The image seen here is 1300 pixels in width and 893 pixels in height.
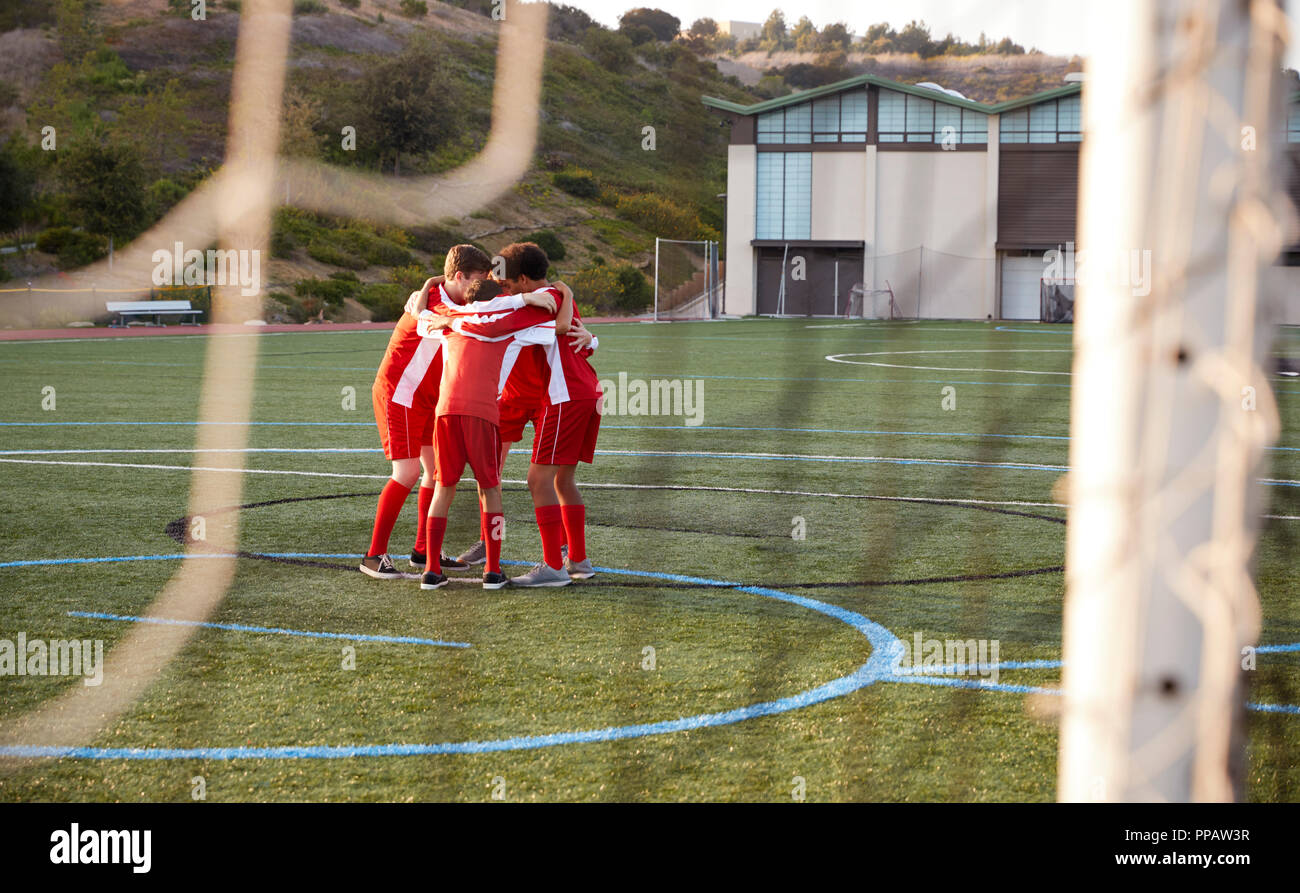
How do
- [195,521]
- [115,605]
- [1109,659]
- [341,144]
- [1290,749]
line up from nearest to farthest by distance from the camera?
[1109,659]
[1290,749]
[115,605]
[195,521]
[341,144]

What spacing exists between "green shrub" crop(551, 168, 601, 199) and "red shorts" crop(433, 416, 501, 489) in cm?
7021

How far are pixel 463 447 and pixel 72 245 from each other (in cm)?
4468

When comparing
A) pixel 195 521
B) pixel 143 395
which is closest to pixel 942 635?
pixel 195 521

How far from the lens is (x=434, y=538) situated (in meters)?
6.59

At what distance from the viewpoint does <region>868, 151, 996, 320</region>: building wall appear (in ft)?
162

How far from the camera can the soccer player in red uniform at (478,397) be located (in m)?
6.44

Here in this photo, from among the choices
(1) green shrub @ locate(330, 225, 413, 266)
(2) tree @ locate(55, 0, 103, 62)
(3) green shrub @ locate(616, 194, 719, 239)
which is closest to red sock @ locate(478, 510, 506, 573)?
(1) green shrub @ locate(330, 225, 413, 266)

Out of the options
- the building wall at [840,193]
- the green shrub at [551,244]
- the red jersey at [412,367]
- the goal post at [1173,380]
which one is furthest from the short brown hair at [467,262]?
the green shrub at [551,244]

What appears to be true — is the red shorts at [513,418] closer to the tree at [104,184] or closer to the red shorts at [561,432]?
the red shorts at [561,432]

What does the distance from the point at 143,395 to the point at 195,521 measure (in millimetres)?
9361

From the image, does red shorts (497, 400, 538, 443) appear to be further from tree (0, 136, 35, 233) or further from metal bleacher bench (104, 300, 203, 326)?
tree (0, 136, 35, 233)

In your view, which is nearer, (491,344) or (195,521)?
(491,344)

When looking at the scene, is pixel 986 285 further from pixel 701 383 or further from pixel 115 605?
pixel 115 605
